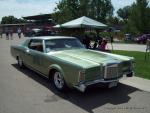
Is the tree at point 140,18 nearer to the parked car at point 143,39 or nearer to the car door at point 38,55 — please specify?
the parked car at point 143,39

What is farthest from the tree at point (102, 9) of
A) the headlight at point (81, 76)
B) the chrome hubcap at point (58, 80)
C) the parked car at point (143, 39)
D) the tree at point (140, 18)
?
the headlight at point (81, 76)

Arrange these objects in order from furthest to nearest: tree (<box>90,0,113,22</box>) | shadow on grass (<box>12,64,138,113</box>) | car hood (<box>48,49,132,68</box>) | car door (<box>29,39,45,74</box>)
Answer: tree (<box>90,0,113,22</box>), car door (<box>29,39,45,74</box>), car hood (<box>48,49,132,68</box>), shadow on grass (<box>12,64,138,113</box>)

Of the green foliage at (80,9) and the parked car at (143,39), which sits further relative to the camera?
the green foliage at (80,9)

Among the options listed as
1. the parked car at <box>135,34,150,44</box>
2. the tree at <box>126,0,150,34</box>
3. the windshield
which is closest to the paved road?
the windshield

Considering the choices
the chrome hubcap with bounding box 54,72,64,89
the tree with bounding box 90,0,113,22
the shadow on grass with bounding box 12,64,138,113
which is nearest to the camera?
the shadow on grass with bounding box 12,64,138,113

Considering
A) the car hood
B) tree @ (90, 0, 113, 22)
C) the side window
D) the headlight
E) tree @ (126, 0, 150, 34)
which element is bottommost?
the headlight

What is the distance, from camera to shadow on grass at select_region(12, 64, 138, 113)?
5852mm

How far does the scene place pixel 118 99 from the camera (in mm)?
6145

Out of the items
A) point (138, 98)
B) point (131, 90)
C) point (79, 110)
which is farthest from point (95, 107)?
point (131, 90)

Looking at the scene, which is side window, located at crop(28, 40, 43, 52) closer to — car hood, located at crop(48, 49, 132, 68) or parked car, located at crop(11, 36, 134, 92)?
parked car, located at crop(11, 36, 134, 92)

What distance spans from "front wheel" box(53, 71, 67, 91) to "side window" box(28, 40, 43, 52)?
1.35 metres

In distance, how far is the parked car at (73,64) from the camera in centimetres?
602

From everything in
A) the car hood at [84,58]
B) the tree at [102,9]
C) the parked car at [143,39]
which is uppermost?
the tree at [102,9]

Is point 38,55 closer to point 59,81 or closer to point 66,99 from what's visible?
point 59,81
